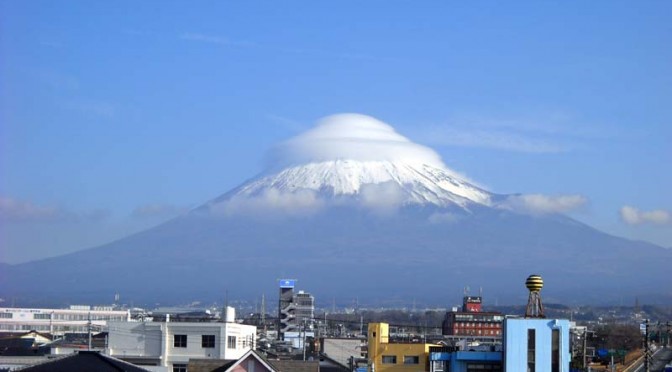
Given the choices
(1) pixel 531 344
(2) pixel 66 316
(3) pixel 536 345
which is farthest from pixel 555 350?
(2) pixel 66 316

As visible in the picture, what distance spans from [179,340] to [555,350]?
484 inches

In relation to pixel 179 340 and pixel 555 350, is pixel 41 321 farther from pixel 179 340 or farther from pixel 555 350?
pixel 555 350

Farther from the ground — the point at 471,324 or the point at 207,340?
the point at 207,340

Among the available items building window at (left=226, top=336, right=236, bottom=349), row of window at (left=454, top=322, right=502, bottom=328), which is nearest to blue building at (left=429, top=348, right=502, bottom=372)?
building window at (left=226, top=336, right=236, bottom=349)

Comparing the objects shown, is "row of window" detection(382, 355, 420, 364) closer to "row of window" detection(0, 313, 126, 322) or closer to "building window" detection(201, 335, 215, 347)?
"building window" detection(201, 335, 215, 347)

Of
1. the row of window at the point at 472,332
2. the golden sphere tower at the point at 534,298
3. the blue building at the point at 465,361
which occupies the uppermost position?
the golden sphere tower at the point at 534,298

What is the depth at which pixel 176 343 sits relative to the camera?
144 feet

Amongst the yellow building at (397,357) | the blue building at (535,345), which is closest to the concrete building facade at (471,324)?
the yellow building at (397,357)

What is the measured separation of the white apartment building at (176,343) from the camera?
43.4 metres

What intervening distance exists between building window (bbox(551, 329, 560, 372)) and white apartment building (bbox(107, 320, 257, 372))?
10178 mm

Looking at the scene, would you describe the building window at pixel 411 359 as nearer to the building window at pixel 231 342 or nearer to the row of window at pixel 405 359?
the row of window at pixel 405 359

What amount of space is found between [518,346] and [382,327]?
36.1 ft

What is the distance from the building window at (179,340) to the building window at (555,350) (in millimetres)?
11967

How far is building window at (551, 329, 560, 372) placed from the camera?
42.0 metres
